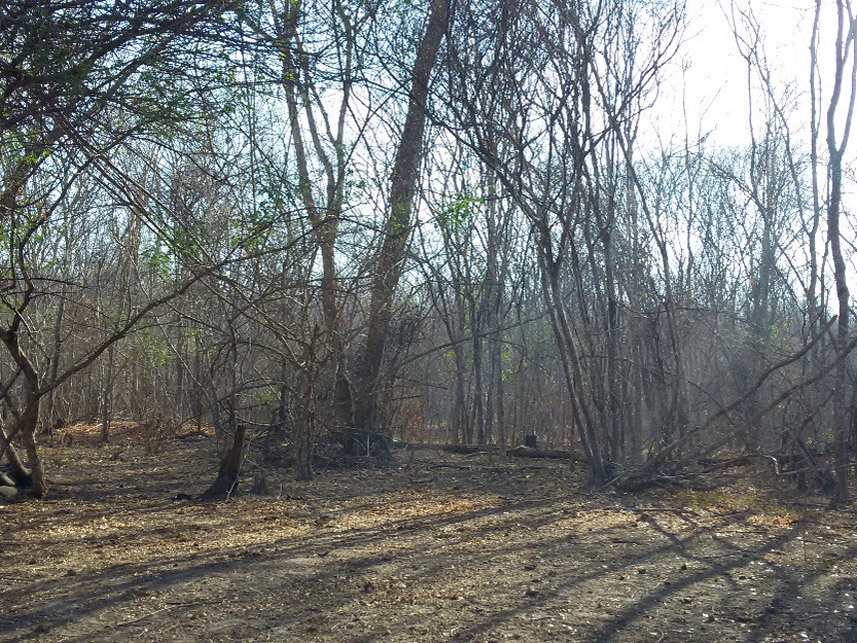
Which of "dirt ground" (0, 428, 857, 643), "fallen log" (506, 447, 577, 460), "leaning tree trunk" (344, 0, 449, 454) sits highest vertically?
"leaning tree trunk" (344, 0, 449, 454)

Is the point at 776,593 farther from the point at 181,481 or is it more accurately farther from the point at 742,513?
the point at 181,481

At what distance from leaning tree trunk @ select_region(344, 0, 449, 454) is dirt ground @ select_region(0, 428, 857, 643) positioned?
82.4 inches

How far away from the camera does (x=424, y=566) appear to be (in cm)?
527

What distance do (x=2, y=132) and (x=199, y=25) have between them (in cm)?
149

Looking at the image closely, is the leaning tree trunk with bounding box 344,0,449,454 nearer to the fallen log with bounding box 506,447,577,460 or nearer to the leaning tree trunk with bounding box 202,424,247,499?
the leaning tree trunk with bounding box 202,424,247,499

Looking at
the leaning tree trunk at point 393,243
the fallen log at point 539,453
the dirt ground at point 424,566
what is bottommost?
the dirt ground at point 424,566

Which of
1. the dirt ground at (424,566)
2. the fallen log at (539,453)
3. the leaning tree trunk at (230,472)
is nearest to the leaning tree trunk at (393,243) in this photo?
the leaning tree trunk at (230,472)

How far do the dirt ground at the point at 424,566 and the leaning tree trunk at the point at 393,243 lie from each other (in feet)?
6.87

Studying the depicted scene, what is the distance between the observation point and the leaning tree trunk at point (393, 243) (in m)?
8.63

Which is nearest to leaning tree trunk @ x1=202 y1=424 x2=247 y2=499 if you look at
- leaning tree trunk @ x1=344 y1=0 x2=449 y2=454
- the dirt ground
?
the dirt ground

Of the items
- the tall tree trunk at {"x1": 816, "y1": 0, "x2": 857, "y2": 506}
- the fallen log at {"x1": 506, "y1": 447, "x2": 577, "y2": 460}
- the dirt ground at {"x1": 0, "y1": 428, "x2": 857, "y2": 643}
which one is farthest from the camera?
the fallen log at {"x1": 506, "y1": 447, "x2": 577, "y2": 460}

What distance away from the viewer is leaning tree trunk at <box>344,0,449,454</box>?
8.63 meters

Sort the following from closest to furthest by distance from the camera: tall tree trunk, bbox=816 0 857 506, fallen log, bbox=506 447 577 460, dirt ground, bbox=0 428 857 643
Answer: dirt ground, bbox=0 428 857 643 → tall tree trunk, bbox=816 0 857 506 → fallen log, bbox=506 447 577 460

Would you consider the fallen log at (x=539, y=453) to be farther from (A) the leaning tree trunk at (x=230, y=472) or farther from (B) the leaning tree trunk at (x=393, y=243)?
(A) the leaning tree trunk at (x=230, y=472)
